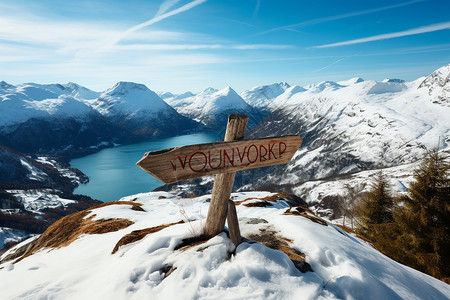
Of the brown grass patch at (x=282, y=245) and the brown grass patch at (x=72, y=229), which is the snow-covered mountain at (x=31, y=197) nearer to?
the brown grass patch at (x=72, y=229)

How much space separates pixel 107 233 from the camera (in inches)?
379

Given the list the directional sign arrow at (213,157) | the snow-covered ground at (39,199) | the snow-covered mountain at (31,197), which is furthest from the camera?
the snow-covered ground at (39,199)

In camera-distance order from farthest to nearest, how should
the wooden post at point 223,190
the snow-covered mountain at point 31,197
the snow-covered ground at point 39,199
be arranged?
the snow-covered ground at point 39,199, the snow-covered mountain at point 31,197, the wooden post at point 223,190

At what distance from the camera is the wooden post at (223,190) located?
477 centimetres

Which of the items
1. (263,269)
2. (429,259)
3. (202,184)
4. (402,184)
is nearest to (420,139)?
(402,184)

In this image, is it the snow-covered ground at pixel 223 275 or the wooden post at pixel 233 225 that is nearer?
the snow-covered ground at pixel 223 275

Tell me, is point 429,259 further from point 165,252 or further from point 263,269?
point 165,252

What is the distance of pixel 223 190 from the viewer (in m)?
5.07

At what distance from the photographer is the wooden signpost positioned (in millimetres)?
4039

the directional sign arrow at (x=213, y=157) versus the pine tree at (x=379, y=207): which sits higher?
the directional sign arrow at (x=213, y=157)

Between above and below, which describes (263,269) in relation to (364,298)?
above

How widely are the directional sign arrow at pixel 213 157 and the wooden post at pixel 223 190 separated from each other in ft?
1.00

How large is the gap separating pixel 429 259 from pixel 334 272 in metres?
9.74

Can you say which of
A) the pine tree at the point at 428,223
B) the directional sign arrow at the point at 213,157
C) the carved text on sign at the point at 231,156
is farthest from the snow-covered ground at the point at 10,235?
the pine tree at the point at 428,223
